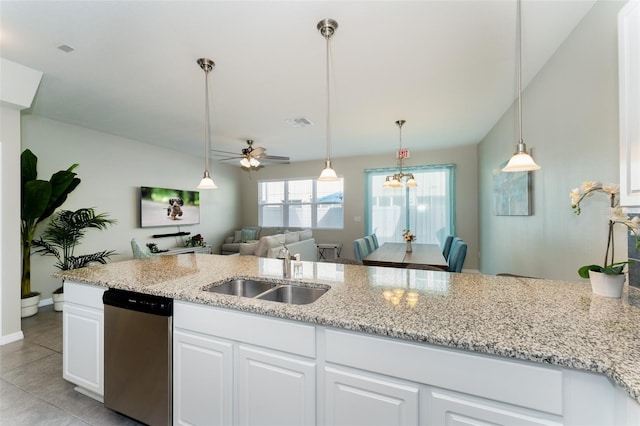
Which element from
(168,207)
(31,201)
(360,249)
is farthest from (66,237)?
(360,249)

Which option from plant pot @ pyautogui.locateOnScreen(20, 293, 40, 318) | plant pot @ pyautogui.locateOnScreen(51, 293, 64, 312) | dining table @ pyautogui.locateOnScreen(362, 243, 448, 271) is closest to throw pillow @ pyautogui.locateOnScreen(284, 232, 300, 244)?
dining table @ pyautogui.locateOnScreen(362, 243, 448, 271)

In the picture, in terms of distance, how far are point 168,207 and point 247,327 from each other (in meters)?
5.11

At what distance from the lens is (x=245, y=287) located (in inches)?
73.0

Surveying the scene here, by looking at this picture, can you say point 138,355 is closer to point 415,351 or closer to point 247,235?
point 415,351

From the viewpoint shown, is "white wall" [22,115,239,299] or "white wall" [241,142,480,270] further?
"white wall" [241,142,480,270]

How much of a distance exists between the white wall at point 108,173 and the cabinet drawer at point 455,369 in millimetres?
4864

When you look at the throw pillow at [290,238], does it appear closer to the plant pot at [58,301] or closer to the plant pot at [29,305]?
the plant pot at [58,301]

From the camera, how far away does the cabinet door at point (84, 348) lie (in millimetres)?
1754

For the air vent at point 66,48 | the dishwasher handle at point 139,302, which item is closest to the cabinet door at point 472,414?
the dishwasher handle at point 139,302

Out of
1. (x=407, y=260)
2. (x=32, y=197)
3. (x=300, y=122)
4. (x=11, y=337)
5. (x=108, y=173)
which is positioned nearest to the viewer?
(x=11, y=337)

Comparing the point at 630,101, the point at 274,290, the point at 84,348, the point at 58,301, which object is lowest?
the point at 58,301

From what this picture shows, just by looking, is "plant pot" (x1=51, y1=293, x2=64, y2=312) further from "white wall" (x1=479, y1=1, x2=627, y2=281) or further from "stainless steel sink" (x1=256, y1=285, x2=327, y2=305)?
"white wall" (x1=479, y1=1, x2=627, y2=281)

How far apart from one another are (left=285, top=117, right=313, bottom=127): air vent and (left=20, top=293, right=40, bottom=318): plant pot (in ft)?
13.4

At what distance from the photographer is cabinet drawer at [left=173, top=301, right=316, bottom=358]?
1.19 meters
